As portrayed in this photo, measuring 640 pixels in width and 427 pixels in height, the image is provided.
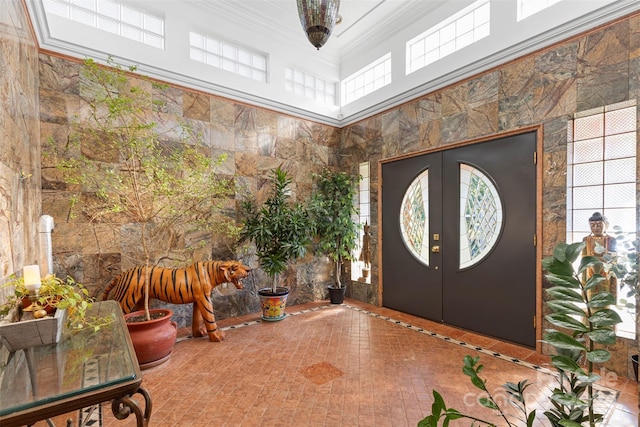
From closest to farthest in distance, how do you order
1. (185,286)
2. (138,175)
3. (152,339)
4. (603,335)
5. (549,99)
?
(603,335) < (152,339) < (549,99) < (185,286) < (138,175)

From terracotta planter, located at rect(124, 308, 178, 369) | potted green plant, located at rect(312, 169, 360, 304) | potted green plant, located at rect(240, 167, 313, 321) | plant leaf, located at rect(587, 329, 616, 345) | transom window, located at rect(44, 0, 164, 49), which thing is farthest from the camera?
potted green plant, located at rect(312, 169, 360, 304)

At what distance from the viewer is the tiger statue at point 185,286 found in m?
3.26

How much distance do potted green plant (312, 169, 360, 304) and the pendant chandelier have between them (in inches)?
113

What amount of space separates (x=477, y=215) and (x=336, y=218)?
205 centimetres

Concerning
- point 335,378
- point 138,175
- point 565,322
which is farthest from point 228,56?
point 565,322

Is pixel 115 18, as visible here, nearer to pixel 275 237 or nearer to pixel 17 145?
pixel 17 145

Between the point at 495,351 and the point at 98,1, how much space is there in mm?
5939

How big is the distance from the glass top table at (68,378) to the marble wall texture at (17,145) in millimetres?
761

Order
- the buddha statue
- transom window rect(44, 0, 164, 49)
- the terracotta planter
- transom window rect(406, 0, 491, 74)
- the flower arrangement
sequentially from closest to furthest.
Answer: the flower arrangement
the buddha statue
the terracotta planter
transom window rect(44, 0, 164, 49)
transom window rect(406, 0, 491, 74)

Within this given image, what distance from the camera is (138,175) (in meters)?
3.57

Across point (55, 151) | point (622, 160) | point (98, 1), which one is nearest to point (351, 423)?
point (622, 160)

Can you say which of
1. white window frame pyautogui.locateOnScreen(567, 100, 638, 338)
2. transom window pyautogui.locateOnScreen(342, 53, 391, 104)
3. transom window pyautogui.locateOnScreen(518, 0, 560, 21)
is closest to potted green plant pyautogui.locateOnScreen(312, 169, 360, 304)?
transom window pyautogui.locateOnScreen(342, 53, 391, 104)

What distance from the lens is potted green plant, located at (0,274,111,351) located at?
4.22ft

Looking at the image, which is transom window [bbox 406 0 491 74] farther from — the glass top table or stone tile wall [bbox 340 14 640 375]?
the glass top table
